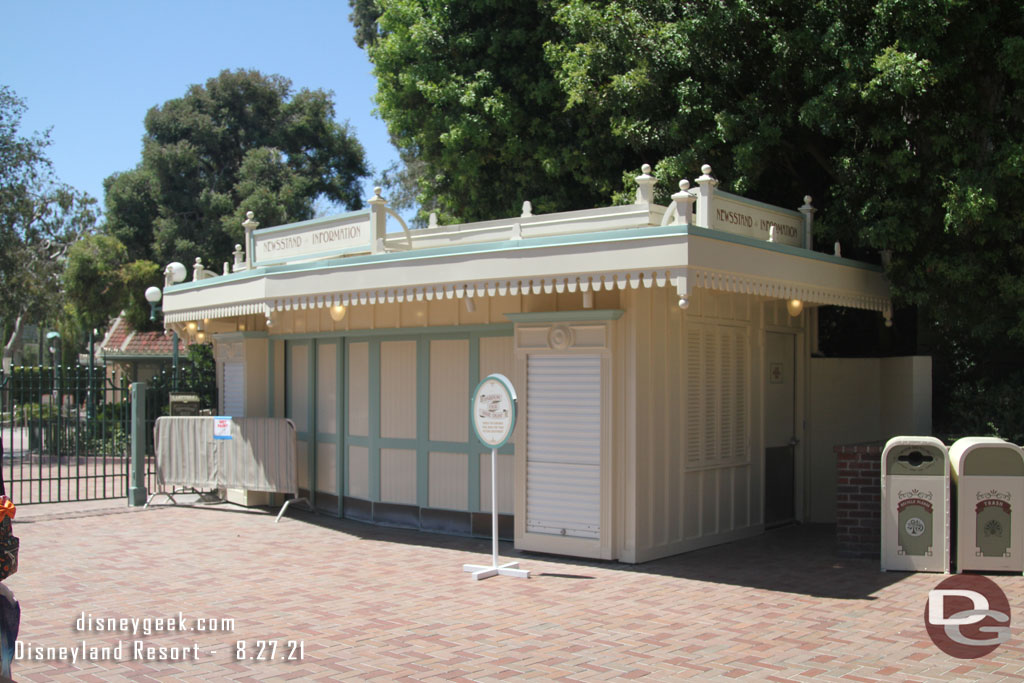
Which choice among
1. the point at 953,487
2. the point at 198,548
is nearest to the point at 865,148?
the point at 953,487

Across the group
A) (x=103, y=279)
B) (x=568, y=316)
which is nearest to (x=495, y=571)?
(x=568, y=316)

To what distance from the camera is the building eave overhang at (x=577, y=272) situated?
27.0 feet

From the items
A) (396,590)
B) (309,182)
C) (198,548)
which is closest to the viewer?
(396,590)

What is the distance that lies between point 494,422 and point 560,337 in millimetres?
1151

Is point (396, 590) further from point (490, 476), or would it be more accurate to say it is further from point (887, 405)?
point (887, 405)

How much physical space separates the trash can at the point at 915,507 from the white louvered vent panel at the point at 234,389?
855cm

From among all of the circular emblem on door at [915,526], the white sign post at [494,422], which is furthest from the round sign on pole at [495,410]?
the circular emblem on door at [915,526]

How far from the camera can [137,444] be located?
1349 cm

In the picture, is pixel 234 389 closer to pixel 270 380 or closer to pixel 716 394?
pixel 270 380

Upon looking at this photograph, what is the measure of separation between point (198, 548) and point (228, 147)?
78.2 ft

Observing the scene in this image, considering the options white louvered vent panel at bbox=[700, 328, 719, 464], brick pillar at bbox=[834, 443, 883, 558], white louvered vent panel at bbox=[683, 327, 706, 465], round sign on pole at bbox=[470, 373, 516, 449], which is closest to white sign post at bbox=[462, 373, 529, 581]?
round sign on pole at bbox=[470, 373, 516, 449]

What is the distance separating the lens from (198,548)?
33.7ft

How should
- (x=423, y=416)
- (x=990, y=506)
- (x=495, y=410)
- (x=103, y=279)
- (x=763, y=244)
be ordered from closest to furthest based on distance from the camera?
1. (x=990, y=506)
2. (x=495, y=410)
3. (x=763, y=244)
4. (x=423, y=416)
5. (x=103, y=279)

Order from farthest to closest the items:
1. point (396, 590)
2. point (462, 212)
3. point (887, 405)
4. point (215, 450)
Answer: point (462, 212) → point (215, 450) → point (887, 405) → point (396, 590)
